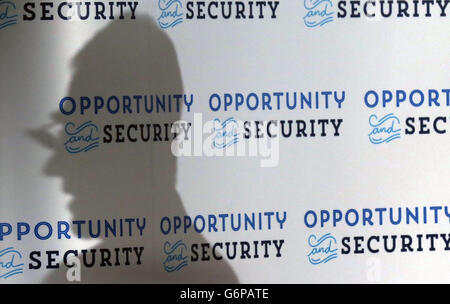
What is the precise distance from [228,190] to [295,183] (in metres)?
0.37

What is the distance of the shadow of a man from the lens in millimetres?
3408

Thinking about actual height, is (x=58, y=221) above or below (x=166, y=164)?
below

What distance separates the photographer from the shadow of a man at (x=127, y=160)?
134 inches

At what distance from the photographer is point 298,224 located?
11.5ft

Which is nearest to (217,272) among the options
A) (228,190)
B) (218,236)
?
(218,236)

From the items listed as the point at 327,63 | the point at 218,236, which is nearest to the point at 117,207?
the point at 218,236

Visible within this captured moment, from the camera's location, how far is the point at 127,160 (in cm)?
345

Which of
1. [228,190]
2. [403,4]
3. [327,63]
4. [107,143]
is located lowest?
[228,190]

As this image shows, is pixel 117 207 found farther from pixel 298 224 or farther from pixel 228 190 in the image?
pixel 298 224

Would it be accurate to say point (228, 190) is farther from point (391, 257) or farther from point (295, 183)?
point (391, 257)

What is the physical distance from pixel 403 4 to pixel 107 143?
180cm
